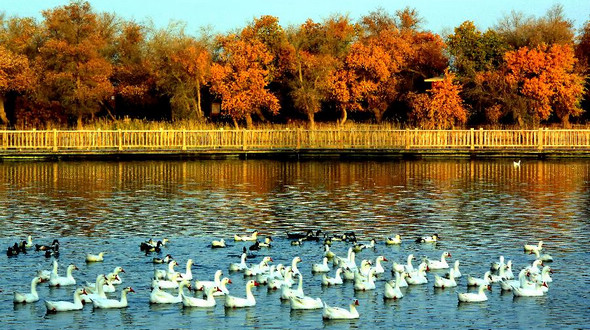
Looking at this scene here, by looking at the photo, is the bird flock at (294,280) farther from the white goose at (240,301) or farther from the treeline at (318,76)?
the treeline at (318,76)

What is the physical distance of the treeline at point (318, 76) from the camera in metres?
63.4

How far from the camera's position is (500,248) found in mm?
23625

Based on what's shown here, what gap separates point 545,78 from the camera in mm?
62156

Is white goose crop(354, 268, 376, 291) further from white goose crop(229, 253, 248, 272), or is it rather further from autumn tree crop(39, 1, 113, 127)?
autumn tree crop(39, 1, 113, 127)

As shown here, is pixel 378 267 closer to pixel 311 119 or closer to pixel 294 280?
pixel 294 280

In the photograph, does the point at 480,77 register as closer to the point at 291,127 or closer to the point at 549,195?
the point at 291,127

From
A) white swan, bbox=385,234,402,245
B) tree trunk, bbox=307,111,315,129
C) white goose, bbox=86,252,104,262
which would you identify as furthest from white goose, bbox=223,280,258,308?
tree trunk, bbox=307,111,315,129

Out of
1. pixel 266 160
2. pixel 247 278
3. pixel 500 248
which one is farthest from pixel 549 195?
pixel 266 160

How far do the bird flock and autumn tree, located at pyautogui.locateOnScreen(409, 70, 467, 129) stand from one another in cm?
4047

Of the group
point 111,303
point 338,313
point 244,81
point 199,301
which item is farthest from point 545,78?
point 111,303

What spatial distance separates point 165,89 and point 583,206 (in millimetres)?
41253

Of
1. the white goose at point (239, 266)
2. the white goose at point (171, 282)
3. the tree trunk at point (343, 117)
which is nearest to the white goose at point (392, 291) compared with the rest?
the white goose at point (239, 266)

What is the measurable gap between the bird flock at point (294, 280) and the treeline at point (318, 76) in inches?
1633

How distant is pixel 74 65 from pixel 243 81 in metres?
11.2
